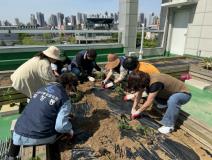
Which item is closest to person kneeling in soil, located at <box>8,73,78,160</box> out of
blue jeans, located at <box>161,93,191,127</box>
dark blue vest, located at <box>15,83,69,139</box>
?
dark blue vest, located at <box>15,83,69,139</box>

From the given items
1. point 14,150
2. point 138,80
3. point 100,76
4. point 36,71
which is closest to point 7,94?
point 36,71

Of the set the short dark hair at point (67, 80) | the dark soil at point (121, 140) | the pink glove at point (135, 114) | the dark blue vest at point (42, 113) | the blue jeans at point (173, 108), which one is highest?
the short dark hair at point (67, 80)

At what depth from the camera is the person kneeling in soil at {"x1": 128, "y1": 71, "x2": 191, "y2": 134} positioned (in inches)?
119

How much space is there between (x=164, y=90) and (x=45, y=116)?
6.09 ft

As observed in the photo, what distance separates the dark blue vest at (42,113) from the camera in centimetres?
245

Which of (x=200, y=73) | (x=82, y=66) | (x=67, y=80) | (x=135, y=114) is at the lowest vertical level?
(x=200, y=73)

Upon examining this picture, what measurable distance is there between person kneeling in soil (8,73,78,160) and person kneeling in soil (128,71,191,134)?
0.98 metres

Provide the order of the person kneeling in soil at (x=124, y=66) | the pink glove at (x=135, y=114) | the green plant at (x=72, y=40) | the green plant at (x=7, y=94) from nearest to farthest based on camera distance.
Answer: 1. the pink glove at (x=135, y=114)
2. the person kneeling in soil at (x=124, y=66)
3. the green plant at (x=7, y=94)
4. the green plant at (x=72, y=40)

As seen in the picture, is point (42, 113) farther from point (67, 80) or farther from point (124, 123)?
point (124, 123)

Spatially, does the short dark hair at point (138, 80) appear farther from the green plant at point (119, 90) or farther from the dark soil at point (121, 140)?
the green plant at point (119, 90)

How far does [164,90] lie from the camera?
3281 mm

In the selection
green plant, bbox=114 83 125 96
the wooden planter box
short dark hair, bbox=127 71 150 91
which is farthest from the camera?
the wooden planter box

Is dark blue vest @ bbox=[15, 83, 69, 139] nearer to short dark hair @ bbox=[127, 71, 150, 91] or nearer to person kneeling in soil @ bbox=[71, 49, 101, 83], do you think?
short dark hair @ bbox=[127, 71, 150, 91]

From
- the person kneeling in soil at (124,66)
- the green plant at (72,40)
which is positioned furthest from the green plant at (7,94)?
the green plant at (72,40)
